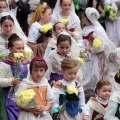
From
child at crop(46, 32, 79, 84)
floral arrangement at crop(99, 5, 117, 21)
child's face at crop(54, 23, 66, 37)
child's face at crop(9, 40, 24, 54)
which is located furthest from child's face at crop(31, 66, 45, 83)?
floral arrangement at crop(99, 5, 117, 21)

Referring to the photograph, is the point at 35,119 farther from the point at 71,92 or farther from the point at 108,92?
the point at 108,92

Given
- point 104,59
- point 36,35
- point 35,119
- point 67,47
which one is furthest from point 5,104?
point 104,59

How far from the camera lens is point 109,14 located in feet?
36.9

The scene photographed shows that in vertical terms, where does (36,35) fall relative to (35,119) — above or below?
above

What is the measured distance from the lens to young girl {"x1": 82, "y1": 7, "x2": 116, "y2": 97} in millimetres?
9992

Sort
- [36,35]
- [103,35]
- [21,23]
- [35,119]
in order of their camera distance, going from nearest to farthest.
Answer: [35,119]
[36,35]
[103,35]
[21,23]

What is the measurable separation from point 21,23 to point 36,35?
178 centimetres

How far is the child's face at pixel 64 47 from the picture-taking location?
7699 millimetres

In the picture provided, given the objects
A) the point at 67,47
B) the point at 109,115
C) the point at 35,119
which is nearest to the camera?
the point at 109,115

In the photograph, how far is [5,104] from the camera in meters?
7.12

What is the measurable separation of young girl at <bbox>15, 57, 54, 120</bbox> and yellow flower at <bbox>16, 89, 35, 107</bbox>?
6.9 inches

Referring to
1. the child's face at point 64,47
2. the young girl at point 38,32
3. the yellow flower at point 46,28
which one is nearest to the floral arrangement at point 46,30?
the yellow flower at point 46,28

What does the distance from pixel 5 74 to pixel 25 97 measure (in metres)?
0.81

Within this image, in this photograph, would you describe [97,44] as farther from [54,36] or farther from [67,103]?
[67,103]
